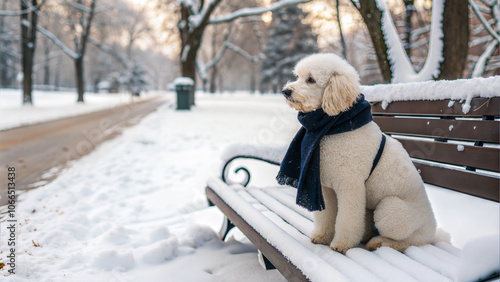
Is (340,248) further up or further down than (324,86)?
further down

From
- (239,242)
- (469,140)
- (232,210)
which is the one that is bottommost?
(239,242)

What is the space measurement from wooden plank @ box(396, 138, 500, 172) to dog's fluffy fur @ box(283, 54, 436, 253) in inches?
17.1

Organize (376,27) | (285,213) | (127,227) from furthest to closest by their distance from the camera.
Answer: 1. (376,27)
2. (127,227)
3. (285,213)

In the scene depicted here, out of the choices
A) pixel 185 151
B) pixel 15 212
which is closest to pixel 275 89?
pixel 185 151

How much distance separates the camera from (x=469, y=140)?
184cm

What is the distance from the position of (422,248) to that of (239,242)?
152 cm

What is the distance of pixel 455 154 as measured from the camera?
6.37ft

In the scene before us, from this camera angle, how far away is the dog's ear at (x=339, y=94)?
1592 millimetres

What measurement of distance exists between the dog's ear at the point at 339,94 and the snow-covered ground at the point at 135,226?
0.83 meters

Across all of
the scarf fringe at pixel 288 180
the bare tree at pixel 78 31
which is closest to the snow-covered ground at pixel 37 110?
the bare tree at pixel 78 31

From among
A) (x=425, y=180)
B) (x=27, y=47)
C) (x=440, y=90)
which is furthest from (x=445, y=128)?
(x=27, y=47)

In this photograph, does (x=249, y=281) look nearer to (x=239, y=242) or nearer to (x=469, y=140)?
(x=239, y=242)

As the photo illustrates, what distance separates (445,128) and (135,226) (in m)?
2.76

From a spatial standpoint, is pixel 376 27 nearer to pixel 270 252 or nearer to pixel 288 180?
pixel 288 180
